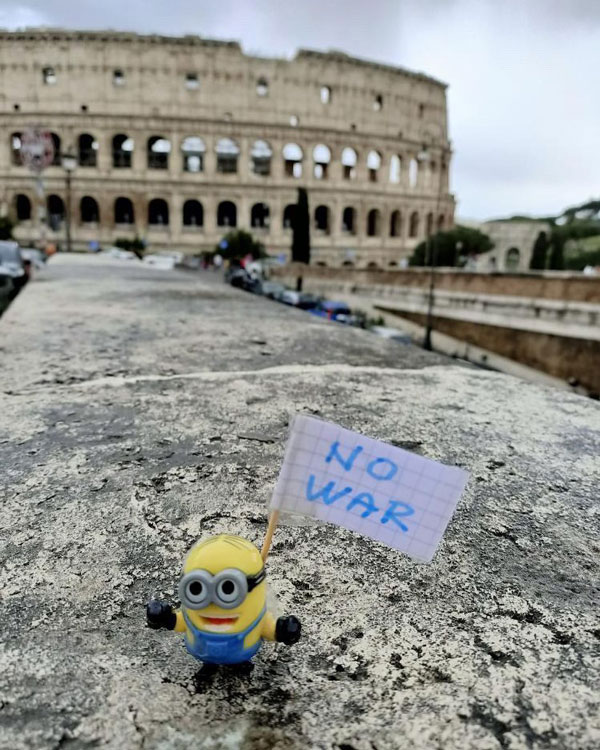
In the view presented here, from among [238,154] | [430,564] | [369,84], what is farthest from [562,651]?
[369,84]

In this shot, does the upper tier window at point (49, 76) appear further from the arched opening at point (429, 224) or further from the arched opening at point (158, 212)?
the arched opening at point (429, 224)

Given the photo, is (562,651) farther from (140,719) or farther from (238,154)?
(238,154)

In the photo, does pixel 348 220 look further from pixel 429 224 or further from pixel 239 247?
pixel 239 247

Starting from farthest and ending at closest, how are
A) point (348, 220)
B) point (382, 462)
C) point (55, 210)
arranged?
1. point (348, 220)
2. point (55, 210)
3. point (382, 462)

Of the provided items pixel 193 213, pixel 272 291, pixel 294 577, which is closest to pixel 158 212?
pixel 193 213

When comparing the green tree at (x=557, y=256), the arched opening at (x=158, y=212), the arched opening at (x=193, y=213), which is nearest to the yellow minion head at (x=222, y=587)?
the green tree at (x=557, y=256)
